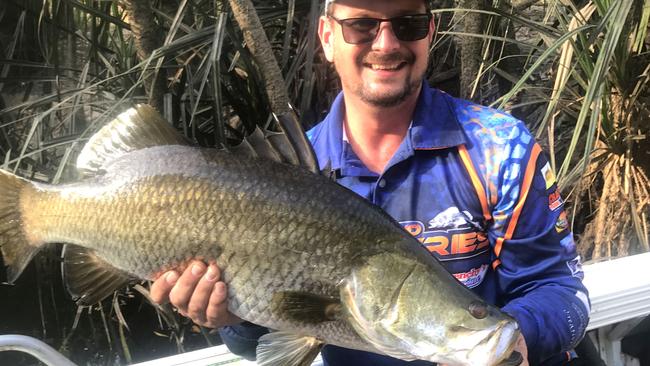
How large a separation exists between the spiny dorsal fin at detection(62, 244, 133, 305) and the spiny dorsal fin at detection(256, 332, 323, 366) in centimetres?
41

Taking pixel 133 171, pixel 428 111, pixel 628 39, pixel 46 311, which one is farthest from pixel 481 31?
pixel 46 311

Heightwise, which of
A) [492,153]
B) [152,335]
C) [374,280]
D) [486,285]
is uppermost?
[492,153]

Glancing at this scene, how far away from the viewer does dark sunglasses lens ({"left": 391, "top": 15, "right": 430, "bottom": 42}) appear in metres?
1.80

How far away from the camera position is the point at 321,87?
13.6 ft

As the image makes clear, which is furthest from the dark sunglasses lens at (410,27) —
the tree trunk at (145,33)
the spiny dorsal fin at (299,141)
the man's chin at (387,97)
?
the tree trunk at (145,33)

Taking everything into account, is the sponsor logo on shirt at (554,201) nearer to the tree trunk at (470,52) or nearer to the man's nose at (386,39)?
the man's nose at (386,39)

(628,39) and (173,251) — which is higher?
(628,39)

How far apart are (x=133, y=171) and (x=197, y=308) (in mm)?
379

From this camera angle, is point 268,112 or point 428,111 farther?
point 268,112

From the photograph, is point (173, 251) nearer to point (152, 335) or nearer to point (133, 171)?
point (133, 171)

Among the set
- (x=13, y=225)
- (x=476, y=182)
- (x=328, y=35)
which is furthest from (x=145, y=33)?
(x=476, y=182)

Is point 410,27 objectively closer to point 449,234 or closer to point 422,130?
point 422,130

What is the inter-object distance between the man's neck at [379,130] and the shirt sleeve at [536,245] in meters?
0.35

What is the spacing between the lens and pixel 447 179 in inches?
70.5
